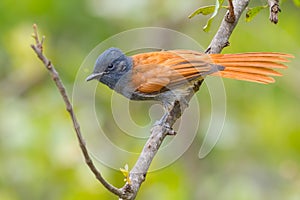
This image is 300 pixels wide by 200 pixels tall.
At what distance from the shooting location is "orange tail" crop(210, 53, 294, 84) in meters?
4.26

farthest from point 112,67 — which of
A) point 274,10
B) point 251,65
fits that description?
point 274,10

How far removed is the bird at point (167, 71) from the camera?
4.54 metres

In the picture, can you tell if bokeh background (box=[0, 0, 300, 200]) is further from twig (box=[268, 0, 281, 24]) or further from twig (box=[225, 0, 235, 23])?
twig (box=[268, 0, 281, 24])

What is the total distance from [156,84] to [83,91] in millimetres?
1550

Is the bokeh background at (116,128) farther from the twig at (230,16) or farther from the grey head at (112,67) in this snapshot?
the twig at (230,16)

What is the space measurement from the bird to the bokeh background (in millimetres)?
852

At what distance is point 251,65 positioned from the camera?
4480mm

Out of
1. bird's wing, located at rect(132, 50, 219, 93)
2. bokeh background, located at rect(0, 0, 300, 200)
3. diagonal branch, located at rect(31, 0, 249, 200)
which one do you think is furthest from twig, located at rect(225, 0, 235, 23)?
bokeh background, located at rect(0, 0, 300, 200)

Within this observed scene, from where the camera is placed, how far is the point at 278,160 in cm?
644

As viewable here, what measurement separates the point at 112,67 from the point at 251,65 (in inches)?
36.5

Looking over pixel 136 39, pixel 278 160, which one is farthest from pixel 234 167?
pixel 136 39

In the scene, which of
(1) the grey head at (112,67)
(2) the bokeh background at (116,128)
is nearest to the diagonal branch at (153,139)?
(1) the grey head at (112,67)

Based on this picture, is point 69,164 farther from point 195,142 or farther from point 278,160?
point 278,160

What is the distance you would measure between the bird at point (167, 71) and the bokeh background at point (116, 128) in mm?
852
